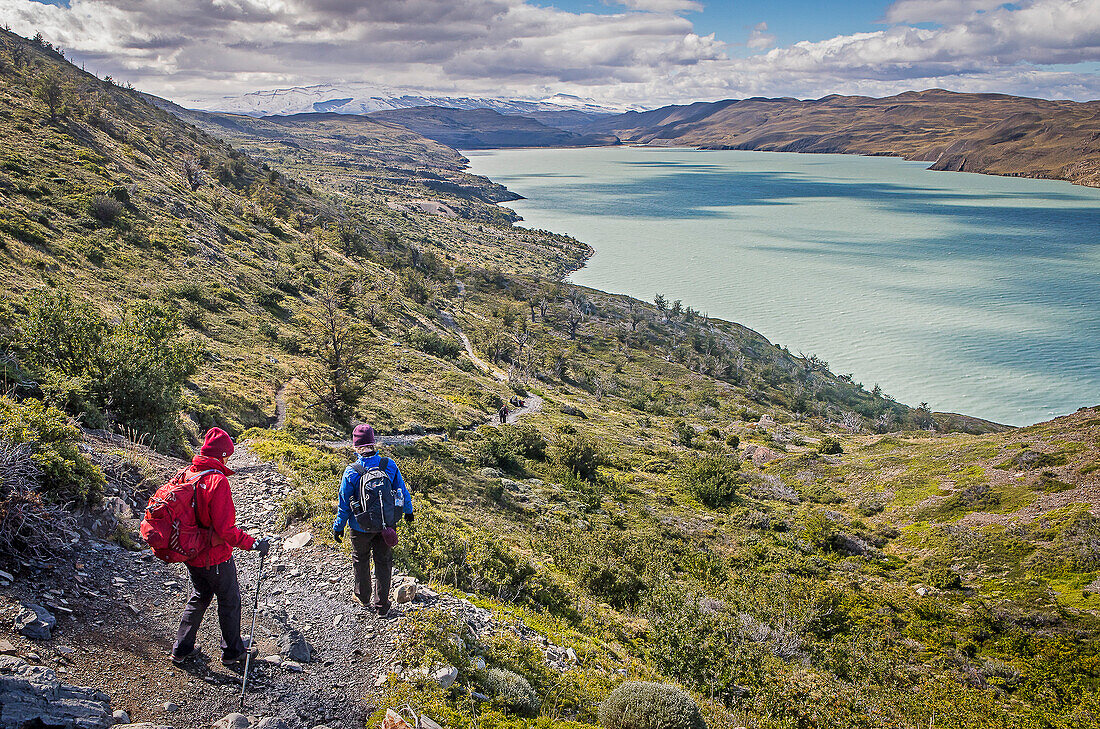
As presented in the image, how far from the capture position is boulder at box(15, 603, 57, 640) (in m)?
5.63

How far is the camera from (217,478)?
6.42 meters

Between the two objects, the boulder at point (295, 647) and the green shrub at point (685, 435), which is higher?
the boulder at point (295, 647)

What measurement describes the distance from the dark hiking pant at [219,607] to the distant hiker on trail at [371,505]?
4.79 ft

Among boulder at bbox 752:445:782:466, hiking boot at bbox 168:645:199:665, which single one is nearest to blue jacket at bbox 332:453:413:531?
hiking boot at bbox 168:645:199:665

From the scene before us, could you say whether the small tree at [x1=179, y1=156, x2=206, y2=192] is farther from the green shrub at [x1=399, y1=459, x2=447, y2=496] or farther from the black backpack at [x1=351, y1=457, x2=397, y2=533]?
the black backpack at [x1=351, y1=457, x2=397, y2=533]

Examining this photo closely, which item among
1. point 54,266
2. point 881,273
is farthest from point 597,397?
point 881,273

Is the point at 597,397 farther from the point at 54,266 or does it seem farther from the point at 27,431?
the point at 27,431

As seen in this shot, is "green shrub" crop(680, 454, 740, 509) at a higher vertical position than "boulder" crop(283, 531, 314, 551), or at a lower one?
lower

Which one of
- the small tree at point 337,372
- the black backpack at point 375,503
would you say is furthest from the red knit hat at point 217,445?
the small tree at point 337,372

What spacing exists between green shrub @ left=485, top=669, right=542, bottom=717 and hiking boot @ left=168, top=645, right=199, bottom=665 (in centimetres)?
374


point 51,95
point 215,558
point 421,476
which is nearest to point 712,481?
point 421,476

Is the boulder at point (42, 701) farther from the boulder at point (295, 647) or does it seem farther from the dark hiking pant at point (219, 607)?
the boulder at point (295, 647)

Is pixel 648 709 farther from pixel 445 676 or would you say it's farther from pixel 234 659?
pixel 234 659

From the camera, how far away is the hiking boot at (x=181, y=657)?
643cm
